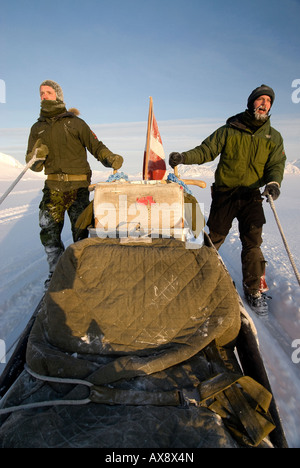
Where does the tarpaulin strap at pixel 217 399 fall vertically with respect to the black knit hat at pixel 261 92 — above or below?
below

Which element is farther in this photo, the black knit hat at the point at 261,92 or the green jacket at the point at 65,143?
the green jacket at the point at 65,143

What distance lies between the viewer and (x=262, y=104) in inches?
118

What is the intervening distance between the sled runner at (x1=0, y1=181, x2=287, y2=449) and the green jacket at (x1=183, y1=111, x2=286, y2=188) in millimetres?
1586

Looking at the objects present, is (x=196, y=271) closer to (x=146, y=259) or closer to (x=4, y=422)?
(x=146, y=259)

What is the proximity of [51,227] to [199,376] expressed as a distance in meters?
2.59

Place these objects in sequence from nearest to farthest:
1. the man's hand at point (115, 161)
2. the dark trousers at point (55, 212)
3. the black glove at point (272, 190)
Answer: the black glove at point (272, 190)
the man's hand at point (115, 161)
the dark trousers at point (55, 212)

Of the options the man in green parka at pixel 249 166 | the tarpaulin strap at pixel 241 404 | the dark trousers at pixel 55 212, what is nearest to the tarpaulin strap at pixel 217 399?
the tarpaulin strap at pixel 241 404

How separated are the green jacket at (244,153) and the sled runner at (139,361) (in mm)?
1586

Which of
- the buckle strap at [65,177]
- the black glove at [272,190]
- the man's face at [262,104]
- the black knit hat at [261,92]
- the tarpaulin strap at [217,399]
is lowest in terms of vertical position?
the tarpaulin strap at [217,399]

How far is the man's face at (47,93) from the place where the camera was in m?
3.20

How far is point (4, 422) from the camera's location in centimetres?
130

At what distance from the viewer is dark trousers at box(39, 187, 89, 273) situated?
11.2 feet

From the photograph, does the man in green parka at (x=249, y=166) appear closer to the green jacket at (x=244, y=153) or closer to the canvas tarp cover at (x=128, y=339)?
the green jacket at (x=244, y=153)
